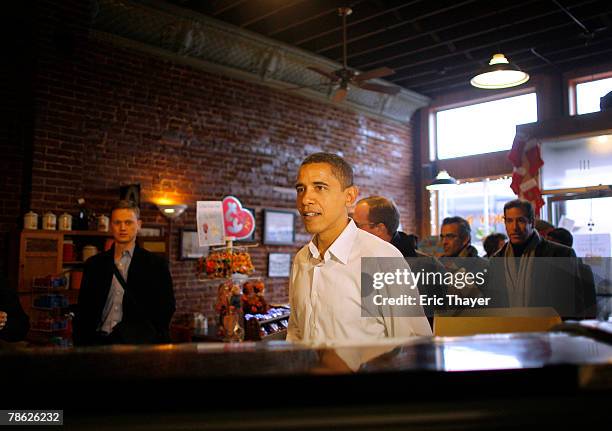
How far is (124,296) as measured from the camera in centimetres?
319

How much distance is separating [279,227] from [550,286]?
6.06 meters

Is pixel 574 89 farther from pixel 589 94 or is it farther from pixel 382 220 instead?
pixel 382 220

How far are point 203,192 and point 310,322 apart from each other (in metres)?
5.99

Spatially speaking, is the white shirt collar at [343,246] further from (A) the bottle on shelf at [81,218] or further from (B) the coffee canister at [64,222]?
(A) the bottle on shelf at [81,218]

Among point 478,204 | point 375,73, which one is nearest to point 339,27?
point 375,73

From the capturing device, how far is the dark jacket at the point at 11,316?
292cm

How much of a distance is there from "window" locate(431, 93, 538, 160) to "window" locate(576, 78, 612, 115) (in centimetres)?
73

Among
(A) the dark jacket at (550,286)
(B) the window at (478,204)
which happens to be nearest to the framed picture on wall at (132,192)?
(A) the dark jacket at (550,286)

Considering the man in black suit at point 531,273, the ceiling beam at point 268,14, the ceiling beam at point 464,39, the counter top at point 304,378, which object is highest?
the ceiling beam at point 464,39

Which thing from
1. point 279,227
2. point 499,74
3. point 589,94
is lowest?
point 279,227

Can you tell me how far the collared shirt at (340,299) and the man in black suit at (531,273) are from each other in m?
0.42

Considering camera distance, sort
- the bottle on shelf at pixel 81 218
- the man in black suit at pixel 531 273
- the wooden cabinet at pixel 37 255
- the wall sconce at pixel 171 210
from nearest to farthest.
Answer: the man in black suit at pixel 531 273, the wooden cabinet at pixel 37 255, the bottle on shelf at pixel 81 218, the wall sconce at pixel 171 210

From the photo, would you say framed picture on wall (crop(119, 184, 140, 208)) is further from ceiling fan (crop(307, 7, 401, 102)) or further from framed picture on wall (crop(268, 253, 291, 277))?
ceiling fan (crop(307, 7, 401, 102))

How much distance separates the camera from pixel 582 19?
24.9ft
